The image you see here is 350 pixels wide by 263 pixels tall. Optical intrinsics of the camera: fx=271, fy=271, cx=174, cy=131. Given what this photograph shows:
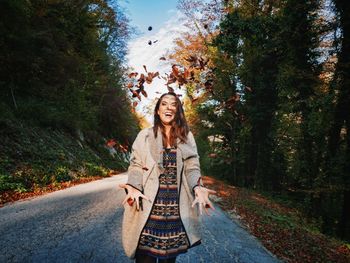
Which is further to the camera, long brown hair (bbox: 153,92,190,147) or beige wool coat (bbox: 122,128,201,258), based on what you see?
long brown hair (bbox: 153,92,190,147)

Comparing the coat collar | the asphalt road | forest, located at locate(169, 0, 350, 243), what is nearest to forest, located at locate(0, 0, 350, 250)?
forest, located at locate(169, 0, 350, 243)

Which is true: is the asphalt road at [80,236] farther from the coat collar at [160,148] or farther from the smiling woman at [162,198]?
the coat collar at [160,148]

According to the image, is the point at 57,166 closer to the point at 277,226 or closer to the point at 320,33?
the point at 277,226

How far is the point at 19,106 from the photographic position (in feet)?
43.6

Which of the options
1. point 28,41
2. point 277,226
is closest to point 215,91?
point 28,41

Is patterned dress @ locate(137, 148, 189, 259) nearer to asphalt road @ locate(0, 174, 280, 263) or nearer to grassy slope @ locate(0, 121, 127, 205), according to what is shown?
asphalt road @ locate(0, 174, 280, 263)

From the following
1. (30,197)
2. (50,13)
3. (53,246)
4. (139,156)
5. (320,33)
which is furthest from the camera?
(50,13)

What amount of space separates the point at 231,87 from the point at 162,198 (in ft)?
57.8

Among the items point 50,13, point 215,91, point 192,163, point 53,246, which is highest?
point 50,13

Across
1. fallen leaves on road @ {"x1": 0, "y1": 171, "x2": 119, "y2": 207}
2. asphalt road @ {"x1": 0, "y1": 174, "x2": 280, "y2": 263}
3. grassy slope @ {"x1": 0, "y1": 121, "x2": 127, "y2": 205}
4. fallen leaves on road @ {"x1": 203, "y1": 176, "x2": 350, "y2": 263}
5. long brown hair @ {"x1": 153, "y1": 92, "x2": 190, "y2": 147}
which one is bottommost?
fallen leaves on road @ {"x1": 203, "y1": 176, "x2": 350, "y2": 263}

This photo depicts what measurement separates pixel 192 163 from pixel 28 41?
1455 centimetres

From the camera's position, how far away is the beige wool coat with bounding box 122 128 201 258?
236 centimetres

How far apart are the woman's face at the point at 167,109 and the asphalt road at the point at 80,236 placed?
2517 mm

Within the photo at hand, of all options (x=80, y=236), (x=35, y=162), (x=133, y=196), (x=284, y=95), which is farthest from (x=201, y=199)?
(x=284, y=95)
